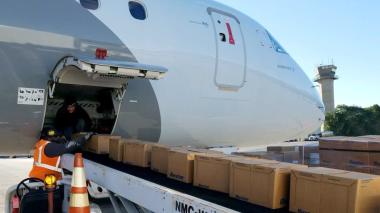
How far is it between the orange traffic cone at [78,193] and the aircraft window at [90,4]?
2270 millimetres

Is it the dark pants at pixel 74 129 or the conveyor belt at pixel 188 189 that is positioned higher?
the dark pants at pixel 74 129

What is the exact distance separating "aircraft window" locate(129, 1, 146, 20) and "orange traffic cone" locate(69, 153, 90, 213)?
2.61 m

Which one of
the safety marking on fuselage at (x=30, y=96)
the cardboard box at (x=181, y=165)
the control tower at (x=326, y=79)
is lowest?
the cardboard box at (x=181, y=165)

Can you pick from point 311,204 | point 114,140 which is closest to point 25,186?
point 114,140

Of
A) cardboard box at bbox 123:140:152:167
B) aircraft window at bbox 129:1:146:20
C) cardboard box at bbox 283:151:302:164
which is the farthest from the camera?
cardboard box at bbox 283:151:302:164

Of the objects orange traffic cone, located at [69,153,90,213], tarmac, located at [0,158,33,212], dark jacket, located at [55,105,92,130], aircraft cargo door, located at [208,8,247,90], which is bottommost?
tarmac, located at [0,158,33,212]

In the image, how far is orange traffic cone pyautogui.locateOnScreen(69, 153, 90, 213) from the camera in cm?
392

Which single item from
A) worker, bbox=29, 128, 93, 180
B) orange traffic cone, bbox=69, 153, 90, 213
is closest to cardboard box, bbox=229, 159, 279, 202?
orange traffic cone, bbox=69, 153, 90, 213

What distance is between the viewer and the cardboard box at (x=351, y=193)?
2457 millimetres

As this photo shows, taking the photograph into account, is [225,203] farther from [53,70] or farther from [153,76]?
[53,70]

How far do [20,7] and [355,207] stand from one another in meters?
4.26

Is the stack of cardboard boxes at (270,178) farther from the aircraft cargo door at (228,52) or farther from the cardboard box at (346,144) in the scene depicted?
the aircraft cargo door at (228,52)

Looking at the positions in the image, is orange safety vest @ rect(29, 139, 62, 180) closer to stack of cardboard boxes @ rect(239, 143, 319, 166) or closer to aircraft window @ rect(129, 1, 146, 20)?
aircraft window @ rect(129, 1, 146, 20)

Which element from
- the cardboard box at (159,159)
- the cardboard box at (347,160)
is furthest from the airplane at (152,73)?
the cardboard box at (347,160)
